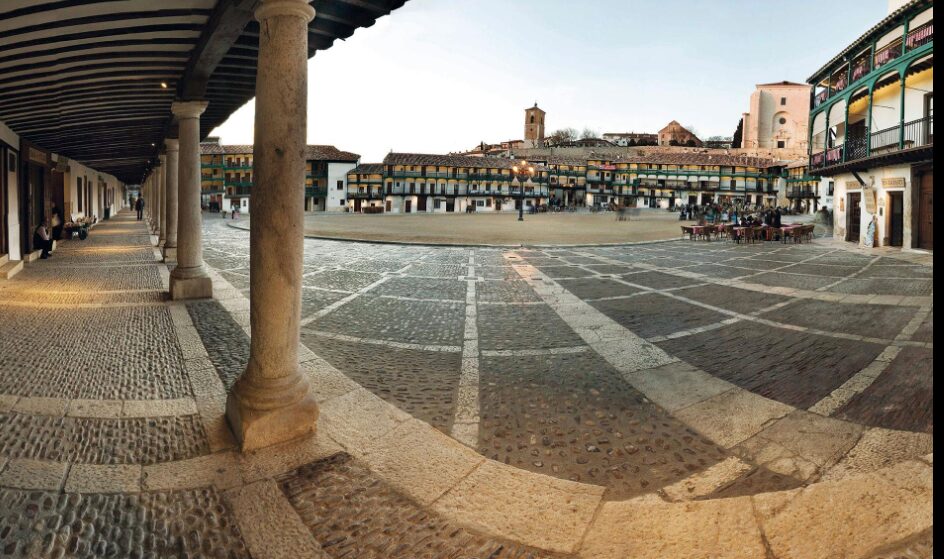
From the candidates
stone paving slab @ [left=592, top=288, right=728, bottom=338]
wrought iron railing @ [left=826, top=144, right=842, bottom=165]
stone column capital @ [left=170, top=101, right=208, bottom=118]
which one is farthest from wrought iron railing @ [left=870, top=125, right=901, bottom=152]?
stone column capital @ [left=170, top=101, right=208, bottom=118]

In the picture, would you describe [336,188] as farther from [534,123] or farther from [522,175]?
[534,123]

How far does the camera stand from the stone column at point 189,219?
8.16m

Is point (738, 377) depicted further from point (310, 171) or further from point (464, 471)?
point (310, 171)

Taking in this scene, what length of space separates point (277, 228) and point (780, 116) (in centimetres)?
8555

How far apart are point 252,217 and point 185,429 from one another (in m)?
1.63

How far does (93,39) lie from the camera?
571cm

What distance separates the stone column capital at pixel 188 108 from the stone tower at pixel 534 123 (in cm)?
11280

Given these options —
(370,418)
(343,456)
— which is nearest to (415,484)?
(343,456)

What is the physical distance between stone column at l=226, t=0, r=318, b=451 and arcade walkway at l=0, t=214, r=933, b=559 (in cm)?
25

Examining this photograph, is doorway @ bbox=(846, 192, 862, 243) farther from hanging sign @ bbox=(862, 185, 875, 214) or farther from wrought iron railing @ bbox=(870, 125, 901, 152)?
wrought iron railing @ bbox=(870, 125, 901, 152)

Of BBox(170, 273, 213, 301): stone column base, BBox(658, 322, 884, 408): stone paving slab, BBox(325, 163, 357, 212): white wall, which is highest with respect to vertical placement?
BBox(325, 163, 357, 212): white wall

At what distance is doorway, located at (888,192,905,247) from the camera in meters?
19.5

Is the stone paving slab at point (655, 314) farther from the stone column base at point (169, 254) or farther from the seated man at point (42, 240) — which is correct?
the seated man at point (42, 240)

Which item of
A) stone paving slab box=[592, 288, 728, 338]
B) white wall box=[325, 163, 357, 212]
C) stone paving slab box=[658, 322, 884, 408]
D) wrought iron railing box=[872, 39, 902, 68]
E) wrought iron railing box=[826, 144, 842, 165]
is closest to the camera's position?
stone paving slab box=[658, 322, 884, 408]
